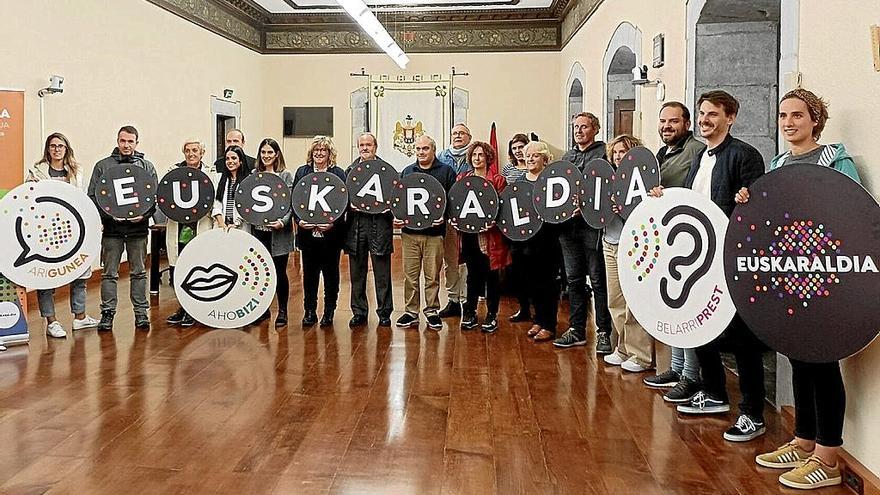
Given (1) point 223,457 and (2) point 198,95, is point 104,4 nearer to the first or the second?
(2) point 198,95

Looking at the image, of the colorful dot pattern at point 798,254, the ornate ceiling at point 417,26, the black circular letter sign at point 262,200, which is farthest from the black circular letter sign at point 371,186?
the ornate ceiling at point 417,26

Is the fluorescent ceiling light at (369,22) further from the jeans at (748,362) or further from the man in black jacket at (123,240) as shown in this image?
the jeans at (748,362)

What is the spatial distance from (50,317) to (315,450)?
116 inches

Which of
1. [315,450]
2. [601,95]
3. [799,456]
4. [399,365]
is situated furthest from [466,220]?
[601,95]

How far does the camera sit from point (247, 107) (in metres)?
12.1

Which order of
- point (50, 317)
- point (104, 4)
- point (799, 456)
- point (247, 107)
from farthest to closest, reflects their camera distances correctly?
point (247, 107) → point (104, 4) → point (50, 317) → point (799, 456)

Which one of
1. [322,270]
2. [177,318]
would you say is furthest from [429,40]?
[177,318]

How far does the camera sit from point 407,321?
5.70m

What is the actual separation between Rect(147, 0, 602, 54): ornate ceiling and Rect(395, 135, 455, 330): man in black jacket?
655 cm

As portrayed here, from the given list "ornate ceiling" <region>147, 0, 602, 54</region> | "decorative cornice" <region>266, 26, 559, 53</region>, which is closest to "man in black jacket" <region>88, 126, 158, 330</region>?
"ornate ceiling" <region>147, 0, 602, 54</region>

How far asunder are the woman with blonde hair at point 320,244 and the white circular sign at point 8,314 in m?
1.81

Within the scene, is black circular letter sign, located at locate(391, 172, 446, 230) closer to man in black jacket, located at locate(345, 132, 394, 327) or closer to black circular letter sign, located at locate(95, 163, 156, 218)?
man in black jacket, located at locate(345, 132, 394, 327)

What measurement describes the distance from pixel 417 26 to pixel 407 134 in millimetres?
1693

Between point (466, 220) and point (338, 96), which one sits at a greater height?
point (338, 96)
